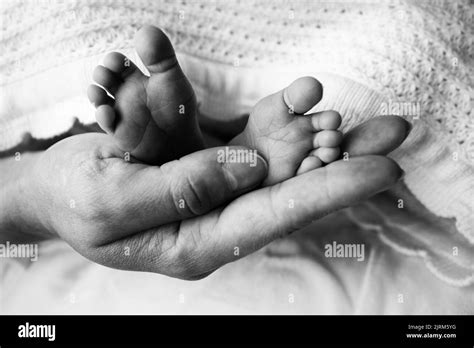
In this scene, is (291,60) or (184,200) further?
(291,60)

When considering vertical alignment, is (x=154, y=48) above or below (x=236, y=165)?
above

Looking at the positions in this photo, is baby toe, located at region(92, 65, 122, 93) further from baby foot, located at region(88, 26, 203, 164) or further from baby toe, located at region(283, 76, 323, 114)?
baby toe, located at region(283, 76, 323, 114)

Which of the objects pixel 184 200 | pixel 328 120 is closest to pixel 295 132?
pixel 328 120

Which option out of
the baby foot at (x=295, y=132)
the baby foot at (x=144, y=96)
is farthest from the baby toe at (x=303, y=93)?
the baby foot at (x=144, y=96)

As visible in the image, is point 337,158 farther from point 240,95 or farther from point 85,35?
point 85,35

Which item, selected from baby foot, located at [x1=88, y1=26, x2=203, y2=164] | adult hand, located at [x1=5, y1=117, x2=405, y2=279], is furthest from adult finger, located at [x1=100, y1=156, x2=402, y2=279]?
baby foot, located at [x1=88, y1=26, x2=203, y2=164]

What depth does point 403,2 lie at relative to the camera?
0.63 m

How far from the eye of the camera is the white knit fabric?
615 millimetres

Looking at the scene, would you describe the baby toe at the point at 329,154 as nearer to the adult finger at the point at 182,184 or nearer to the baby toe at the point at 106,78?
the adult finger at the point at 182,184

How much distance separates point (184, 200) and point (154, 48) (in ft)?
0.54

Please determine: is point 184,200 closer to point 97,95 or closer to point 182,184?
point 182,184

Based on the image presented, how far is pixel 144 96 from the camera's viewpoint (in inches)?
21.3

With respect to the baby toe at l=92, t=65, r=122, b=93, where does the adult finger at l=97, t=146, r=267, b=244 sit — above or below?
below
